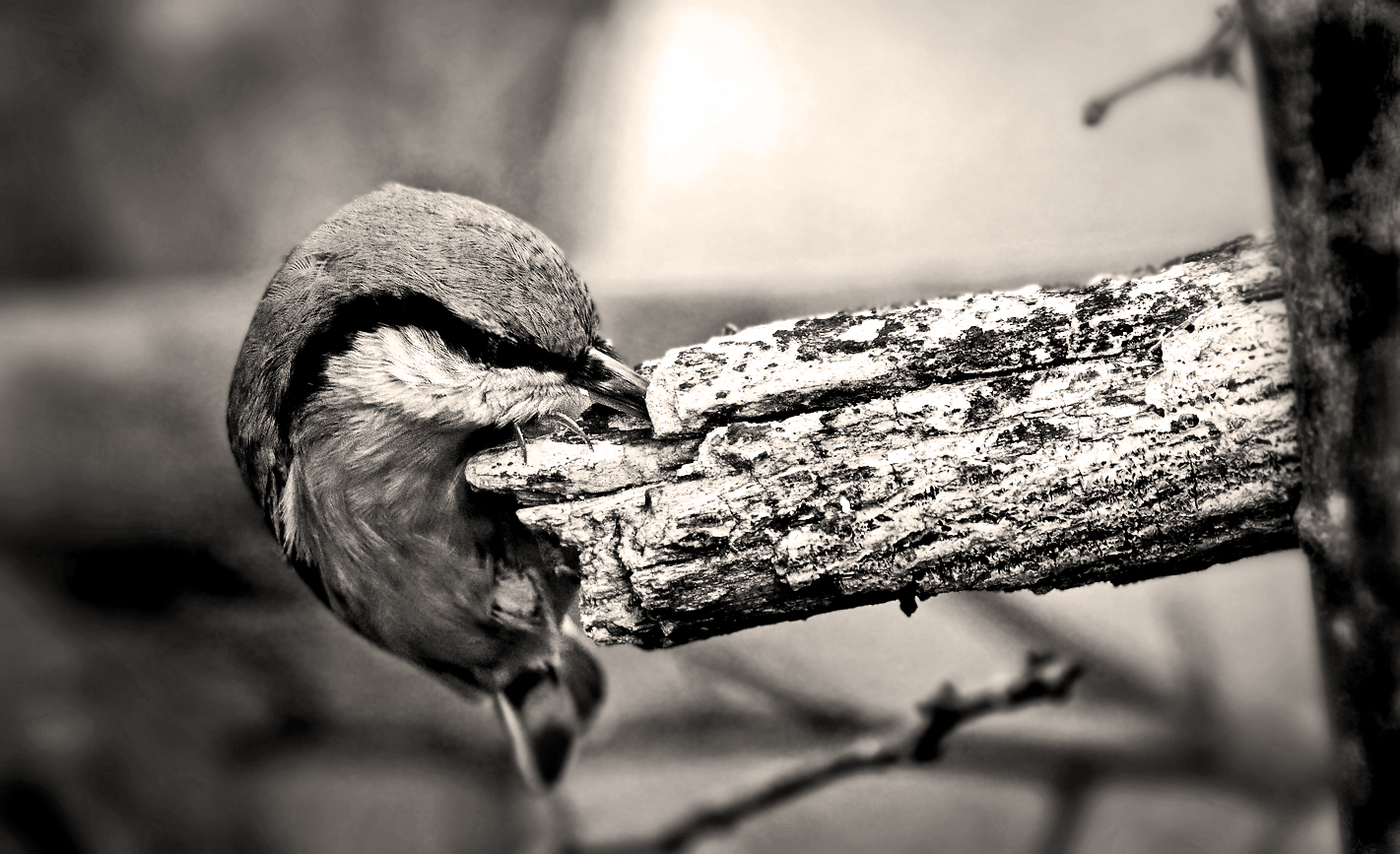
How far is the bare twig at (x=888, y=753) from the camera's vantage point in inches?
34.4

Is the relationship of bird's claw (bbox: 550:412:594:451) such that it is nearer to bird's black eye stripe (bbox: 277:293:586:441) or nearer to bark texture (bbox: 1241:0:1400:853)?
bird's black eye stripe (bbox: 277:293:586:441)

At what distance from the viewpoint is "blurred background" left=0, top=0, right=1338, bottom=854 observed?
2.90 ft

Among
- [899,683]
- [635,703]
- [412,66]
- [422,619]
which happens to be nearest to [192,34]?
[412,66]

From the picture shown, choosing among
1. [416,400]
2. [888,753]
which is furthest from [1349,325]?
[888,753]

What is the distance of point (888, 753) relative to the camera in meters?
Result: 0.91

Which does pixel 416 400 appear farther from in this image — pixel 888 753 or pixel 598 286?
pixel 888 753

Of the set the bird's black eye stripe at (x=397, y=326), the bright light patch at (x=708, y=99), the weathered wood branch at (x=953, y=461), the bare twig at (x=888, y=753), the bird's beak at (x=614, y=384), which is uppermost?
the bright light patch at (x=708, y=99)

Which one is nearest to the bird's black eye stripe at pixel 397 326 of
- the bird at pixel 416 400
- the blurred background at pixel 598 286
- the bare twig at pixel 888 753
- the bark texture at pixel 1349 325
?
the bird at pixel 416 400

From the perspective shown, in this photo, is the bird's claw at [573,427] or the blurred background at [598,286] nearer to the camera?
the bird's claw at [573,427]

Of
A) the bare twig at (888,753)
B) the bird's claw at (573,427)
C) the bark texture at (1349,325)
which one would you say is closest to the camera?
the bark texture at (1349,325)

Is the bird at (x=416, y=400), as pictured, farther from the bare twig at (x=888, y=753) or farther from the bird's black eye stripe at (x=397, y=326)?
the bare twig at (x=888, y=753)

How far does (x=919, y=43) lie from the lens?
88 centimetres

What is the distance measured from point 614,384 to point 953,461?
0.57ft

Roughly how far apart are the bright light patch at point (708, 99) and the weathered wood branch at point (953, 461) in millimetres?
564
